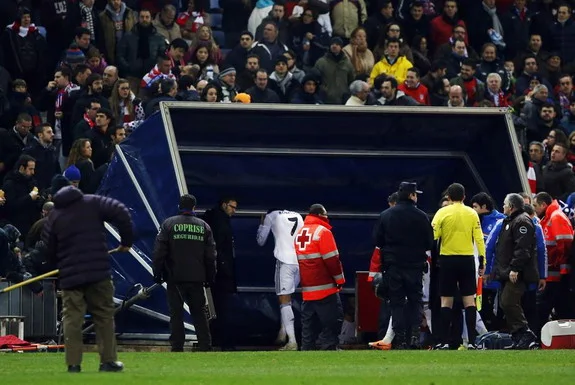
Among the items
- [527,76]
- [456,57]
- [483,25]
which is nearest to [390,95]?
[456,57]

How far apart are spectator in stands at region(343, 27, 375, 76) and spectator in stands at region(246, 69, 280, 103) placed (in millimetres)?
2614

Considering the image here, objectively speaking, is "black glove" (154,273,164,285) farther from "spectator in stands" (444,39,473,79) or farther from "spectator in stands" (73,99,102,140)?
"spectator in stands" (444,39,473,79)

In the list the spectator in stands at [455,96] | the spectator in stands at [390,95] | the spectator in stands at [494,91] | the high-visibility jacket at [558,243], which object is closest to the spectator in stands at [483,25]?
the spectator in stands at [494,91]

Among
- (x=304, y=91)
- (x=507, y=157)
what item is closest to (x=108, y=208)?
(x=507, y=157)

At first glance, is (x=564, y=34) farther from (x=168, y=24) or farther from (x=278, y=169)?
(x=278, y=169)

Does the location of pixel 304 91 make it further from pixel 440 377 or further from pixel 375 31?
pixel 440 377

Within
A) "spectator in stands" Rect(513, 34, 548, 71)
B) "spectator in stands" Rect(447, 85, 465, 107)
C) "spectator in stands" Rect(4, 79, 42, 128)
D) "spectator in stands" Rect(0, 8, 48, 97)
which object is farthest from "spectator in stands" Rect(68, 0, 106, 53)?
"spectator in stands" Rect(513, 34, 548, 71)

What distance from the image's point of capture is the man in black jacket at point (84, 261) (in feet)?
53.7

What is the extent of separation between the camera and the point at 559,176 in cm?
2659

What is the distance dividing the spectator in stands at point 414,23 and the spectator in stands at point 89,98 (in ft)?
24.2

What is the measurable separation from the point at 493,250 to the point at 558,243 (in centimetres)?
118

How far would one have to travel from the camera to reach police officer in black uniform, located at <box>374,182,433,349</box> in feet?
69.8

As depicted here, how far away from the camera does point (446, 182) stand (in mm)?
24656

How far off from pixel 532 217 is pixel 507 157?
1559 millimetres
